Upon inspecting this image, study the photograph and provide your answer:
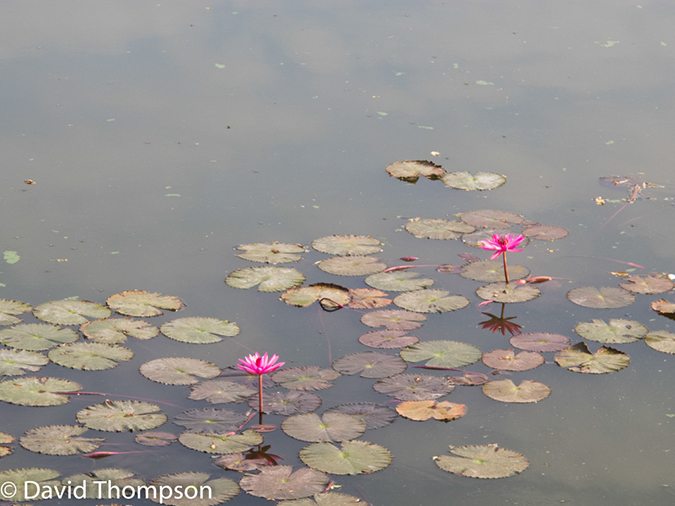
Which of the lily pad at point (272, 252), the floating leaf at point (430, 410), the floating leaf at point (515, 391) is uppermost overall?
the lily pad at point (272, 252)

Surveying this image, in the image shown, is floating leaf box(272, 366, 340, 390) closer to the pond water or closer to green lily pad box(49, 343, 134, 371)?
the pond water

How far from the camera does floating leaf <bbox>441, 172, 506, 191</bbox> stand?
14.9 feet

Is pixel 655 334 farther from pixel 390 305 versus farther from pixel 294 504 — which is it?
pixel 294 504

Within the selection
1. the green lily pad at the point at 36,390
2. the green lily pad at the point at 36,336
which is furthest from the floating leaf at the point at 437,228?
the green lily pad at the point at 36,390

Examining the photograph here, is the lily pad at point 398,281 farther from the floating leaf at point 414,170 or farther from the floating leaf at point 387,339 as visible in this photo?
the floating leaf at point 414,170

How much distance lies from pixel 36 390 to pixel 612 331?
2323 millimetres

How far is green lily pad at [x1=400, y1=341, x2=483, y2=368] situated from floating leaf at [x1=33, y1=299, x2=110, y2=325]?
4.33 feet

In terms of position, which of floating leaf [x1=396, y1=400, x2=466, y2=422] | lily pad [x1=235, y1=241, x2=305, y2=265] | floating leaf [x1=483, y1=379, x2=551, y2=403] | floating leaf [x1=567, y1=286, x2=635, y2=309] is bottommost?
floating leaf [x1=396, y1=400, x2=466, y2=422]

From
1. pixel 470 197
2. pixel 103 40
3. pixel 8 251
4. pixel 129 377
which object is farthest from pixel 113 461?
pixel 103 40

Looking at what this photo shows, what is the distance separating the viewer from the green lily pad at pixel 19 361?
2.91 meters

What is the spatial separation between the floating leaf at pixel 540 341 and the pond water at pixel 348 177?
0.05 meters

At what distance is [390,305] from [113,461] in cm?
145

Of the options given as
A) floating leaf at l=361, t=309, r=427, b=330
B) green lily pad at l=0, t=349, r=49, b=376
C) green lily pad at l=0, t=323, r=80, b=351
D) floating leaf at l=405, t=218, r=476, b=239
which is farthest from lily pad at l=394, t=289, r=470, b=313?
green lily pad at l=0, t=349, r=49, b=376

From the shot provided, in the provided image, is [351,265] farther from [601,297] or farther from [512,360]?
Result: [601,297]
